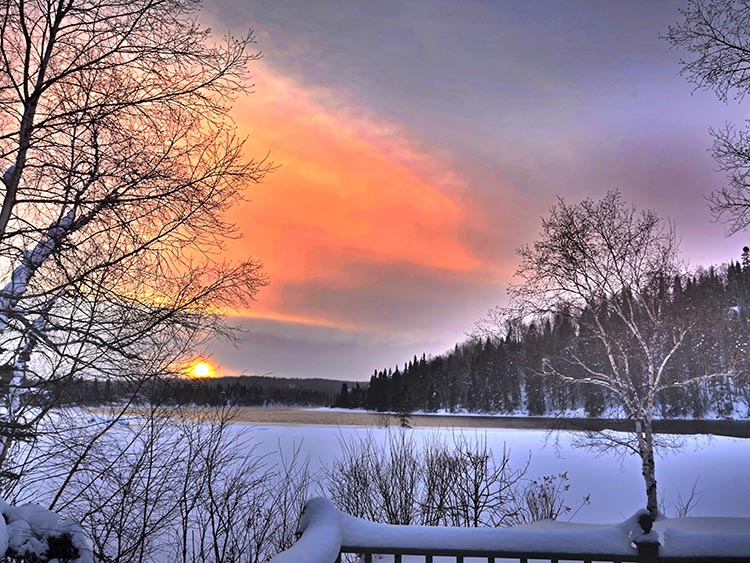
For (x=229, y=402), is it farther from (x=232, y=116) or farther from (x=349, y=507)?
(x=232, y=116)

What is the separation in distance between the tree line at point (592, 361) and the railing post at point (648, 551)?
29.5 feet

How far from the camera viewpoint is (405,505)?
7629mm

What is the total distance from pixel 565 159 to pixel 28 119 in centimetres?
1014

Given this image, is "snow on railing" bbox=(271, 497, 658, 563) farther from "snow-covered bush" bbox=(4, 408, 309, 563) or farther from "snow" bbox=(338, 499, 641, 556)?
"snow-covered bush" bbox=(4, 408, 309, 563)

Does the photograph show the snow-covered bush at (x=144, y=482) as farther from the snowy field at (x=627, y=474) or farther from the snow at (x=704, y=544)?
the snow at (x=704, y=544)

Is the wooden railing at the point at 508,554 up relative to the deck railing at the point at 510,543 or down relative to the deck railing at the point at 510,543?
down

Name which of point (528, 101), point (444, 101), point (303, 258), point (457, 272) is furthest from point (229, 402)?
point (457, 272)

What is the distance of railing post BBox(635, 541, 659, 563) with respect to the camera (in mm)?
2361

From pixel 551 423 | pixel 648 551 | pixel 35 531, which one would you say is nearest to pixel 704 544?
pixel 648 551

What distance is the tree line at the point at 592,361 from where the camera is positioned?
36.5 feet

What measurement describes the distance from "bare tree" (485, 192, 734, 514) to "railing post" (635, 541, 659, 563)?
855 centimetres

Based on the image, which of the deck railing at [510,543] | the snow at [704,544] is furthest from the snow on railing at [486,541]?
the snow at [704,544]

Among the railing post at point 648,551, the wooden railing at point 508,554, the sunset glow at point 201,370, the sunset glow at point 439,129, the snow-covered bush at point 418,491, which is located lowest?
the snow-covered bush at point 418,491

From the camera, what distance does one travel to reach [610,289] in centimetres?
1108
